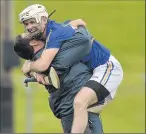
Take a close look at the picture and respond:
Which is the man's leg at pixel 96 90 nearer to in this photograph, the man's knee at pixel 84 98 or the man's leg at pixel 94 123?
the man's knee at pixel 84 98

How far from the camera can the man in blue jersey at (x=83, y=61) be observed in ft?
26.0

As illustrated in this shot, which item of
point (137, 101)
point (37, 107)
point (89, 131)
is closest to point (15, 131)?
point (37, 107)

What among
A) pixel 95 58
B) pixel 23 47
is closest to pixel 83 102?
pixel 95 58

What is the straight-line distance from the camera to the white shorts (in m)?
8.29

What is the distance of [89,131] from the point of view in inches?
330

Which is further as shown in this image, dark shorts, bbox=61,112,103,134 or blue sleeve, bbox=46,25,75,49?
dark shorts, bbox=61,112,103,134

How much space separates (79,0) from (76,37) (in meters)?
5.31

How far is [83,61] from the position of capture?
8.41 metres

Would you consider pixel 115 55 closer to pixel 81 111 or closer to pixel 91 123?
pixel 91 123

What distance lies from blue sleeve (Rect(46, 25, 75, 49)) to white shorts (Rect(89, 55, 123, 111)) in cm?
49

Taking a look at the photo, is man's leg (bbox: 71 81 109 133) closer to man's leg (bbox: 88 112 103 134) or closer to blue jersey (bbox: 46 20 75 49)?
man's leg (bbox: 88 112 103 134)

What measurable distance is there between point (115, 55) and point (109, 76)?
4.74 metres

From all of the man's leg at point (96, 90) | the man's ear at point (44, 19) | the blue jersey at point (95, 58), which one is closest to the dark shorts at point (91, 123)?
the man's leg at point (96, 90)

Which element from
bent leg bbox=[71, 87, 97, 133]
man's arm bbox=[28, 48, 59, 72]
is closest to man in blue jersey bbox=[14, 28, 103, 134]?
man's arm bbox=[28, 48, 59, 72]
